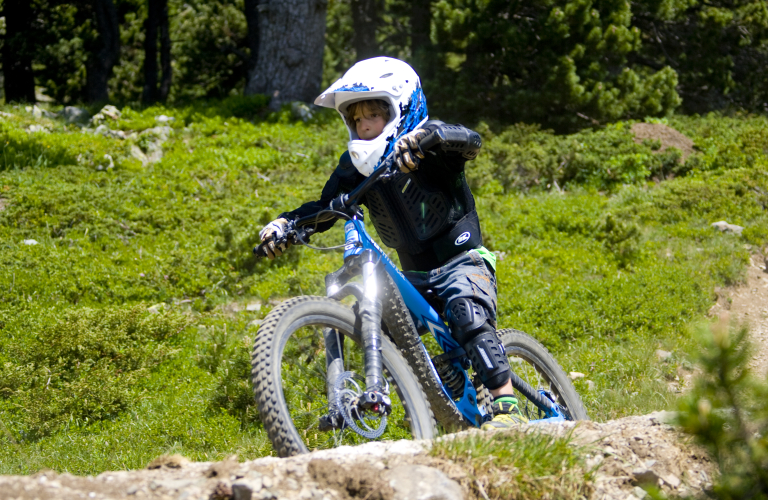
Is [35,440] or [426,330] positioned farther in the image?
[35,440]

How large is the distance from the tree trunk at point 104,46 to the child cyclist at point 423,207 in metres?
12.3

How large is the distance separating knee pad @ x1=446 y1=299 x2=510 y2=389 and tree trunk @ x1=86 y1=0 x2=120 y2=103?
42.4 ft

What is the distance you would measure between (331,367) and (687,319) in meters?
4.46

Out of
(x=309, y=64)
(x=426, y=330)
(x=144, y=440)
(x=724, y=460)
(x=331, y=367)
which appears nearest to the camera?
(x=724, y=460)

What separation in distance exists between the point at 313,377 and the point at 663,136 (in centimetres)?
896

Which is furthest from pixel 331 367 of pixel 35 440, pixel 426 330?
pixel 35 440

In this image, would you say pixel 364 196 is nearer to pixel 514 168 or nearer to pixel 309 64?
pixel 514 168

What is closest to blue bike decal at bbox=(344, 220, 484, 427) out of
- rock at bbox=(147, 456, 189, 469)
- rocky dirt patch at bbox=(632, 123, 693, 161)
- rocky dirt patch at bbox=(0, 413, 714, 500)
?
rocky dirt patch at bbox=(0, 413, 714, 500)

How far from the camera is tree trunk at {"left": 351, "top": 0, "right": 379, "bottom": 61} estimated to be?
17.4 meters

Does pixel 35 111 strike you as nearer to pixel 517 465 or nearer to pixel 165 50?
pixel 165 50

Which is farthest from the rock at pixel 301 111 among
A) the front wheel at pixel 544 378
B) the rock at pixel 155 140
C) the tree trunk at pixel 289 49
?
the front wheel at pixel 544 378

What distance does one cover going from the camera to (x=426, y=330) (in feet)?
12.6

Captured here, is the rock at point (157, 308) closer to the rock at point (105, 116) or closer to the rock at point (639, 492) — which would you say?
the rock at point (639, 492)

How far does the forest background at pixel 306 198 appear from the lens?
470 cm
